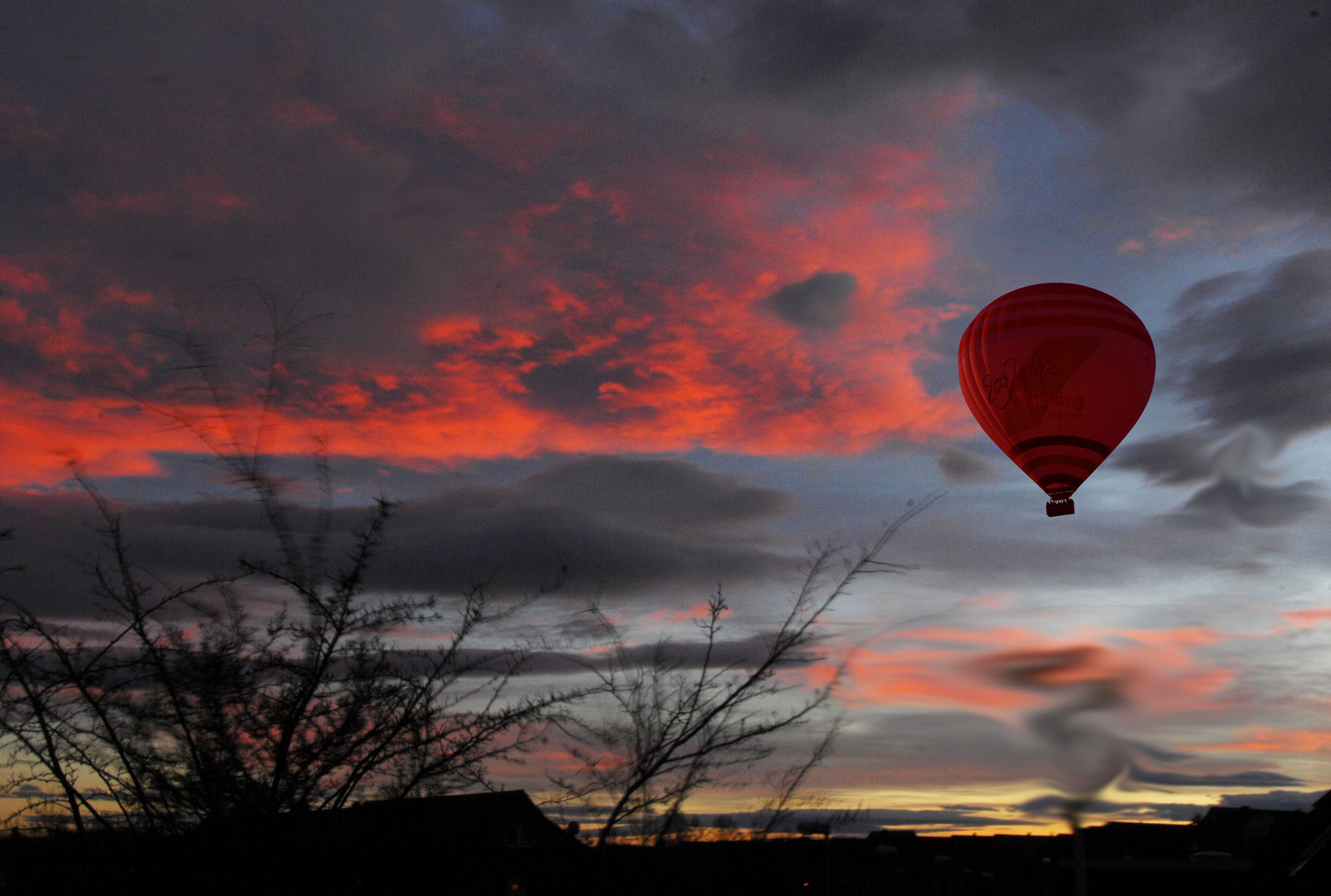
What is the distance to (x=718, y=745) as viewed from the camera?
4.74 metres

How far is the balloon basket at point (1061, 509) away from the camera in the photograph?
27.1 metres

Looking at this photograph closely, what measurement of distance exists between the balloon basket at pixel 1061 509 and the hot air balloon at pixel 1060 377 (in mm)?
23

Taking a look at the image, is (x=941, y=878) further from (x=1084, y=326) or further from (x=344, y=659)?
(x=344, y=659)

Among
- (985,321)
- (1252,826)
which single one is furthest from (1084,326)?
(1252,826)

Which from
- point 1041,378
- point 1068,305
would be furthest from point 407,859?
point 1068,305

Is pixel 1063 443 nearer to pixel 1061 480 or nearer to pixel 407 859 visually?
pixel 1061 480

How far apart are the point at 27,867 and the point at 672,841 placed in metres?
2.85

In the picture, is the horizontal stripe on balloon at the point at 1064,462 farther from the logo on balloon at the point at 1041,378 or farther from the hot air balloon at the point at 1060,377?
the logo on balloon at the point at 1041,378

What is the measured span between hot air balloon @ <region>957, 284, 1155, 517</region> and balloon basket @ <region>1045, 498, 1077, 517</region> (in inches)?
0.9

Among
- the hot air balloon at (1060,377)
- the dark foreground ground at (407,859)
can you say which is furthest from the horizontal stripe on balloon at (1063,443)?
the dark foreground ground at (407,859)

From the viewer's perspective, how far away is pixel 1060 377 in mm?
25984

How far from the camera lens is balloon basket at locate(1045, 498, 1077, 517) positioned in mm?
27094

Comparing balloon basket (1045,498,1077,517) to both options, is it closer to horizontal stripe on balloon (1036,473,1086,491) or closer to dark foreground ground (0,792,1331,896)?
horizontal stripe on balloon (1036,473,1086,491)

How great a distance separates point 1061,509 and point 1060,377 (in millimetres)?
3730
